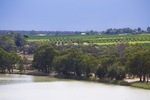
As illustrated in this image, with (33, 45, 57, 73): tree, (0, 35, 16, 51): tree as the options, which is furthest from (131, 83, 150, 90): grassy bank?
(0, 35, 16, 51): tree

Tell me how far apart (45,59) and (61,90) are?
52.1ft

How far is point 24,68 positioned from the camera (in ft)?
201

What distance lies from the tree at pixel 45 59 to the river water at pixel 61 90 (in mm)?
5802

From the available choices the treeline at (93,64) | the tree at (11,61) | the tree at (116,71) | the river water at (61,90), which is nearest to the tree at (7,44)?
the tree at (11,61)

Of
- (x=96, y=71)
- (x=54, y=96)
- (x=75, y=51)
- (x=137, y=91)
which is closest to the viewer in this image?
(x=54, y=96)

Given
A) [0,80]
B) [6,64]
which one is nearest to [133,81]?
[0,80]

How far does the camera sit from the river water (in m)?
38.4

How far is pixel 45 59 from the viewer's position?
58.6 m

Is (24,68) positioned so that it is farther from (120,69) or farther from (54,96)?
(54,96)

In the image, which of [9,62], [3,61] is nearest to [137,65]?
[9,62]

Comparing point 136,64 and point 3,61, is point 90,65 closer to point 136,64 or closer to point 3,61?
point 136,64

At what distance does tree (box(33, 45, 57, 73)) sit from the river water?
5.80m

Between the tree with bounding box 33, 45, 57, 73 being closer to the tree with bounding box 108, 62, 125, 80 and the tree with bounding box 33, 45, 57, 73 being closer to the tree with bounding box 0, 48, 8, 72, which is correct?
the tree with bounding box 0, 48, 8, 72

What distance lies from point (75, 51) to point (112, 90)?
45.6 ft
